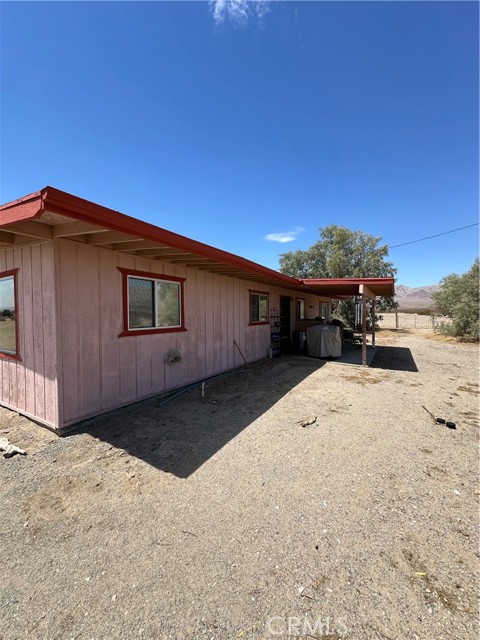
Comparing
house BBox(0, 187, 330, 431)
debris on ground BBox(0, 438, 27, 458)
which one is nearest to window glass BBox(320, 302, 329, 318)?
house BBox(0, 187, 330, 431)

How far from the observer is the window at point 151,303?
4.51 metres

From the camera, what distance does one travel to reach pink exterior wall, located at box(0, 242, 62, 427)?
3561 millimetres

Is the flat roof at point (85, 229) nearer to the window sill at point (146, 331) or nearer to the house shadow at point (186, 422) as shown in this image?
the window sill at point (146, 331)

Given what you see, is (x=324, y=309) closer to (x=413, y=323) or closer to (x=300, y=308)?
(x=300, y=308)

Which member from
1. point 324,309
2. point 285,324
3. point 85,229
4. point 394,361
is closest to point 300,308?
point 285,324

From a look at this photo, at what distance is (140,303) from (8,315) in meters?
1.88

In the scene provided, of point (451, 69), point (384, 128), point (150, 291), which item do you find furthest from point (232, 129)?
point (150, 291)

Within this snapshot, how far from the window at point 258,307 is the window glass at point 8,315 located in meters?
5.79

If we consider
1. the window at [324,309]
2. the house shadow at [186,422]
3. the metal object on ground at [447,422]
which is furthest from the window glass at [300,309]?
the metal object on ground at [447,422]

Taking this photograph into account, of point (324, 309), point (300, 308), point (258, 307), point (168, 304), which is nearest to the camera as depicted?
point (168, 304)

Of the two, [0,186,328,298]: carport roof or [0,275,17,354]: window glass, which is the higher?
[0,186,328,298]: carport roof

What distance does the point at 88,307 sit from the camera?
389 cm

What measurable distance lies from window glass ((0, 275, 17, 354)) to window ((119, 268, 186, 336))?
153 centimetres
